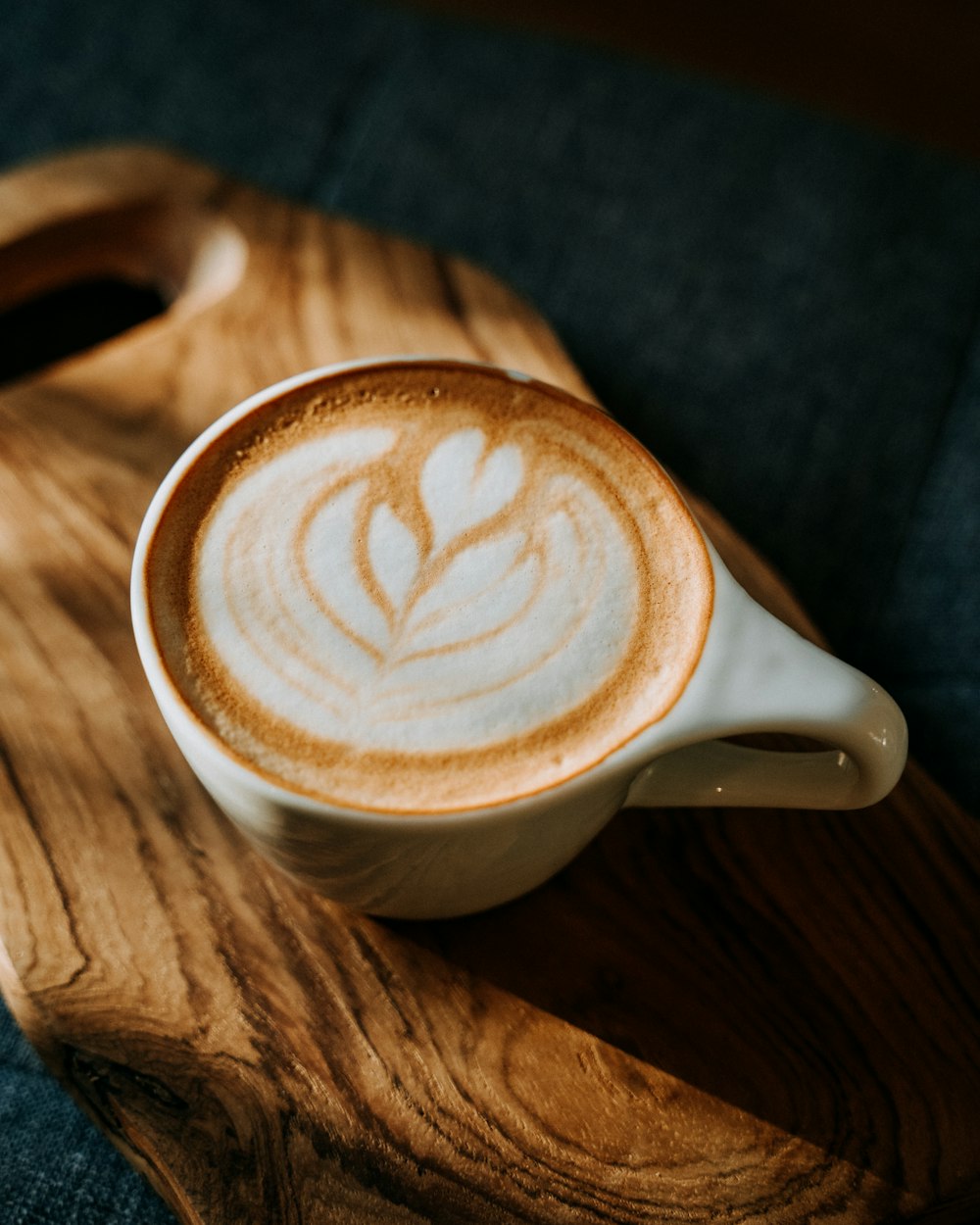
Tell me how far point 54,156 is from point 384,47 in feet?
1.49

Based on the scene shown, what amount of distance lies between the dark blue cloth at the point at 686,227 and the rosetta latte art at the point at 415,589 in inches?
15.5

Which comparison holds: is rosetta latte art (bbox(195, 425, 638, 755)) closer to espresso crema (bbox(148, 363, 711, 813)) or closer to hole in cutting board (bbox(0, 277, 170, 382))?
espresso crema (bbox(148, 363, 711, 813))

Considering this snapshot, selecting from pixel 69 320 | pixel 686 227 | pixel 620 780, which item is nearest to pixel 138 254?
pixel 69 320

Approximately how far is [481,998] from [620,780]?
167 mm

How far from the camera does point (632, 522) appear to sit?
0.62 m

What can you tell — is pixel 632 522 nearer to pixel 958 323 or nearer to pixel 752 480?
pixel 752 480

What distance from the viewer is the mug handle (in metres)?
0.52

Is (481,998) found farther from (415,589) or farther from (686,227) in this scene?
(686,227)

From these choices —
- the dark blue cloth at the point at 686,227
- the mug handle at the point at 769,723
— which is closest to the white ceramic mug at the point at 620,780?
the mug handle at the point at 769,723

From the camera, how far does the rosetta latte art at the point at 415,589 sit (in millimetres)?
554

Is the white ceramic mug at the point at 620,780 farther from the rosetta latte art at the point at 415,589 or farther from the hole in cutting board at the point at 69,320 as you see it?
the hole in cutting board at the point at 69,320

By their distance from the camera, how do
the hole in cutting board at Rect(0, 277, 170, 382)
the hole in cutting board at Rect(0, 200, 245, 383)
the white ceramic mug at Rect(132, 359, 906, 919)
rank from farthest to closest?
1. the hole in cutting board at Rect(0, 277, 170, 382)
2. the hole in cutting board at Rect(0, 200, 245, 383)
3. the white ceramic mug at Rect(132, 359, 906, 919)

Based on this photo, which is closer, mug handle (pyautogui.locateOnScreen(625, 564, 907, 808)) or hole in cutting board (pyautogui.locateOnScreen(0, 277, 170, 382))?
mug handle (pyautogui.locateOnScreen(625, 564, 907, 808))

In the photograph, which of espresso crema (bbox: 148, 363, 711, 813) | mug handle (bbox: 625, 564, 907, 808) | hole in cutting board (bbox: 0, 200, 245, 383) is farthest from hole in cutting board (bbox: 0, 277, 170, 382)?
mug handle (bbox: 625, 564, 907, 808)
